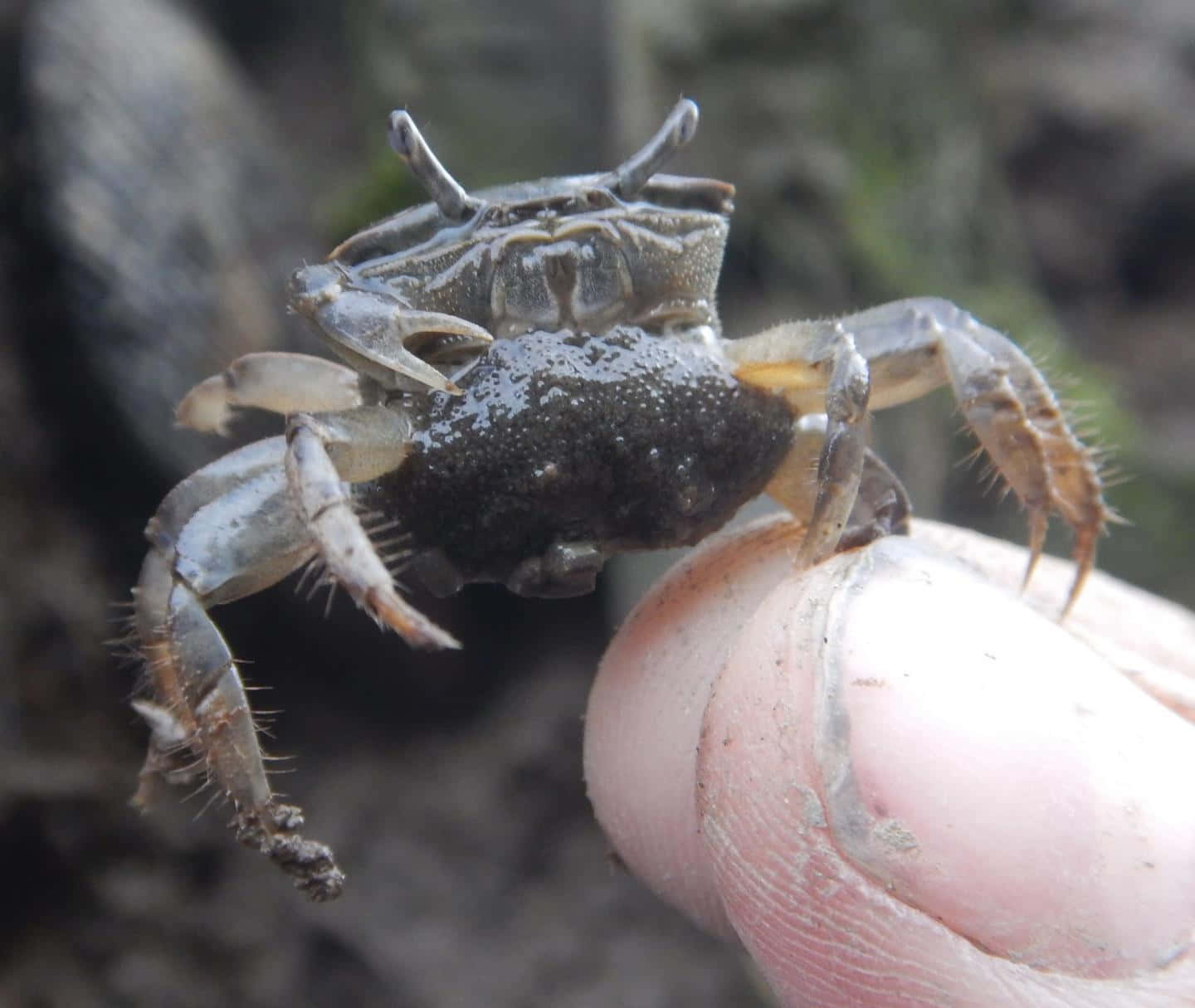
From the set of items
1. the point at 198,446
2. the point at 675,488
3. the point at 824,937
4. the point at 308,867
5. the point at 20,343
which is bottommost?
the point at 198,446

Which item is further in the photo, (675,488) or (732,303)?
(732,303)

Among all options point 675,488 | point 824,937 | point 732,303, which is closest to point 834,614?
point 675,488

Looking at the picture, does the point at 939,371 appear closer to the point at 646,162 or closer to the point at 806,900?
the point at 646,162

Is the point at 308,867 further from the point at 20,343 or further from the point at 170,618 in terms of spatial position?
the point at 20,343

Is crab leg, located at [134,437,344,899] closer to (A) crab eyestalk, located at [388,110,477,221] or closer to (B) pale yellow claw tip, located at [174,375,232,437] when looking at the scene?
→ (B) pale yellow claw tip, located at [174,375,232,437]

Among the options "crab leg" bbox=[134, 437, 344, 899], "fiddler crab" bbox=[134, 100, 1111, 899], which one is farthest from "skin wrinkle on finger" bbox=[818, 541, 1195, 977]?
"crab leg" bbox=[134, 437, 344, 899]
